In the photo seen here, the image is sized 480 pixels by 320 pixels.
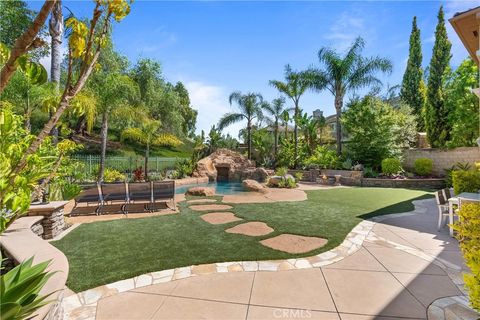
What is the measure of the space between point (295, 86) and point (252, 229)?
1842cm

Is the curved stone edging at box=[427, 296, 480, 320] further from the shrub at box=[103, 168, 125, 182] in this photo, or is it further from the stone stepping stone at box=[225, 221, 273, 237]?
the shrub at box=[103, 168, 125, 182]

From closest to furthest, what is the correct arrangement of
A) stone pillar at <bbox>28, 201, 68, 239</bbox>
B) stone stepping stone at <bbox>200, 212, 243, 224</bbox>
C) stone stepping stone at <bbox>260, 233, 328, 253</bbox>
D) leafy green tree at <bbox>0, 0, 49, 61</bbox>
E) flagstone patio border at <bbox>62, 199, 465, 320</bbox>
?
flagstone patio border at <bbox>62, 199, 465, 320</bbox> < stone stepping stone at <bbox>260, 233, 328, 253</bbox> < stone pillar at <bbox>28, 201, 68, 239</bbox> < stone stepping stone at <bbox>200, 212, 243, 224</bbox> < leafy green tree at <bbox>0, 0, 49, 61</bbox>

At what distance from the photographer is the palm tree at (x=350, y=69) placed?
19.4 m

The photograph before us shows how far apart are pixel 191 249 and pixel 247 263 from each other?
4.10 ft

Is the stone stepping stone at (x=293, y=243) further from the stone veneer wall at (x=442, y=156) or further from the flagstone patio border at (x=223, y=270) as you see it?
the stone veneer wall at (x=442, y=156)

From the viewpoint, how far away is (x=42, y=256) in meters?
3.16

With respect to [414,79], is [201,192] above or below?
below

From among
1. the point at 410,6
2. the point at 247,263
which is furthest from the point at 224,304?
the point at 410,6

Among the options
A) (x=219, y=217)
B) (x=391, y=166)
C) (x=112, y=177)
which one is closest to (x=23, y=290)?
(x=219, y=217)

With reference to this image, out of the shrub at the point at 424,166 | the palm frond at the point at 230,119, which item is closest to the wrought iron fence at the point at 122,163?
the palm frond at the point at 230,119

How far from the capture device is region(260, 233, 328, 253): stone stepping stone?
194 inches

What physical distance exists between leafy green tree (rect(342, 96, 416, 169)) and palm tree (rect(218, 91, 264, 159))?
9.51m

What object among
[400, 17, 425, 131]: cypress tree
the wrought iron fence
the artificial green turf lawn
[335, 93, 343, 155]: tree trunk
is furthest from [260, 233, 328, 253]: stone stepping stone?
[400, 17, 425, 131]: cypress tree

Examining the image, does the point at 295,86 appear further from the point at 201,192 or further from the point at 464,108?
the point at 201,192
